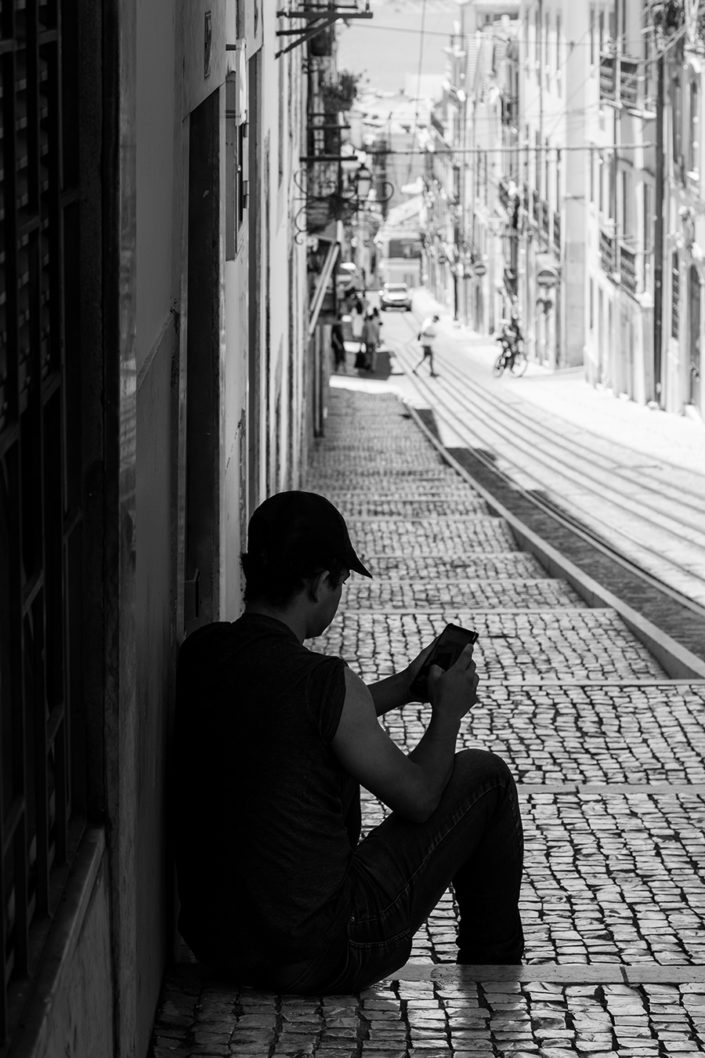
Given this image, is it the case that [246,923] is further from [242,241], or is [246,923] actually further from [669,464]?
[669,464]

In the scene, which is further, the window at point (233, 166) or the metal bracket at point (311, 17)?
the metal bracket at point (311, 17)

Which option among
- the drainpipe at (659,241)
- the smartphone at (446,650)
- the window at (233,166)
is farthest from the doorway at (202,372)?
the drainpipe at (659,241)

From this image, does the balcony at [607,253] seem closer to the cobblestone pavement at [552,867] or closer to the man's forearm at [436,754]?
the cobblestone pavement at [552,867]

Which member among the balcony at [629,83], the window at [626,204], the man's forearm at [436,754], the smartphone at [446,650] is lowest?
the man's forearm at [436,754]

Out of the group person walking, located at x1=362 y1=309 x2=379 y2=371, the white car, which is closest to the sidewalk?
person walking, located at x1=362 y1=309 x2=379 y2=371

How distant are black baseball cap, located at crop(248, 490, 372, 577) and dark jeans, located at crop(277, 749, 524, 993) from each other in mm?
610

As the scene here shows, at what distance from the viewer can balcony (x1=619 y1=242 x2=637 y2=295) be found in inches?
1581

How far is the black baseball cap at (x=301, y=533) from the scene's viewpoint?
12.9 feet

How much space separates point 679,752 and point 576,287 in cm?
4527

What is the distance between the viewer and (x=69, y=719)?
9.82 ft

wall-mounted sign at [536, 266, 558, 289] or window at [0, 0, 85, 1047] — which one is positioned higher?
wall-mounted sign at [536, 266, 558, 289]

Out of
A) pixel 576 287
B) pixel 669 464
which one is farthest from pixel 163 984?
pixel 576 287

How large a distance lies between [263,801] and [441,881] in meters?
0.59

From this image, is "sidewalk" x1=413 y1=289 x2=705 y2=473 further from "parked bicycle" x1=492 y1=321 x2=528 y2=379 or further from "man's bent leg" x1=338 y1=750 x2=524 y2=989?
"man's bent leg" x1=338 y1=750 x2=524 y2=989
